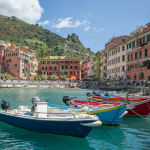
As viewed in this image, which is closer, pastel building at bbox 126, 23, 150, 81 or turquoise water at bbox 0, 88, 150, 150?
turquoise water at bbox 0, 88, 150, 150

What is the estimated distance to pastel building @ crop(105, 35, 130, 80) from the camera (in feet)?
187

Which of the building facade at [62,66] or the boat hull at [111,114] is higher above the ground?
the building facade at [62,66]

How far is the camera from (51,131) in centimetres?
1131

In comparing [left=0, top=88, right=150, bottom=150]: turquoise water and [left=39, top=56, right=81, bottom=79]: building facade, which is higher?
[left=39, top=56, right=81, bottom=79]: building facade

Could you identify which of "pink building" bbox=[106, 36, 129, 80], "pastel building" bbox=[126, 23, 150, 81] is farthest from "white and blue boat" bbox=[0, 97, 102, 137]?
"pink building" bbox=[106, 36, 129, 80]

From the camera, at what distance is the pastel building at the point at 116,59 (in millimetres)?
56919

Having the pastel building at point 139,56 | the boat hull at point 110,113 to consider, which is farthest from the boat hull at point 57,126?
the pastel building at point 139,56

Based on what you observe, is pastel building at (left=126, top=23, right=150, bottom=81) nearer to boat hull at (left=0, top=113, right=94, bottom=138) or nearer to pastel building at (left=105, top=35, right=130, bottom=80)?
pastel building at (left=105, top=35, right=130, bottom=80)

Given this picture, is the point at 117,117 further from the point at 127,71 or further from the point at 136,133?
the point at 127,71

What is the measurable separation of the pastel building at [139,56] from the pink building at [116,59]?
3.16m

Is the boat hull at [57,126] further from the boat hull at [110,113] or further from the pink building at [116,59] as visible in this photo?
the pink building at [116,59]

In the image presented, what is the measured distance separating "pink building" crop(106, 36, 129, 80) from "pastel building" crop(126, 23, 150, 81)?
3.16 metres

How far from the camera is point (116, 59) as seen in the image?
206 feet

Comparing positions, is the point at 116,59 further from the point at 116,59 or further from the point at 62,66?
the point at 62,66
